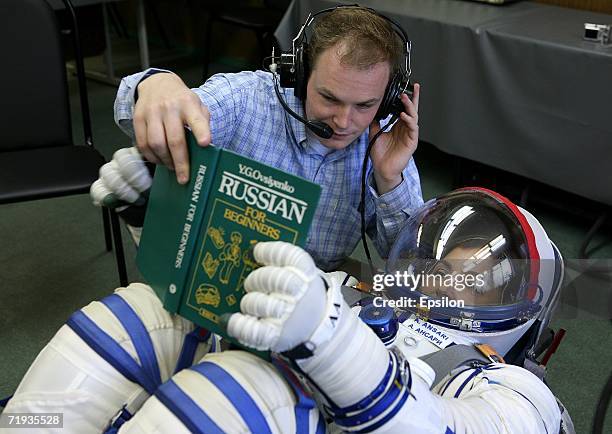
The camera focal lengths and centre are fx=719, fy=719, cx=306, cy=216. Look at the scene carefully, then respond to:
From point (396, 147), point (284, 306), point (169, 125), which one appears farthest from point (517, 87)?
point (284, 306)

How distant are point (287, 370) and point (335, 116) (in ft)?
1.80

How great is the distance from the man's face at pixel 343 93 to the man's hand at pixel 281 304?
0.52m

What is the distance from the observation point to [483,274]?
3.56ft

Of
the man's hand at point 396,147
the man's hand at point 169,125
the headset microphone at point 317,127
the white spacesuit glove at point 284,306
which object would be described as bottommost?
the man's hand at point 396,147

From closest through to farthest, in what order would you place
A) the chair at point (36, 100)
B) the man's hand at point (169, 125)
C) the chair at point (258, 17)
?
the man's hand at point (169, 125) → the chair at point (36, 100) → the chair at point (258, 17)

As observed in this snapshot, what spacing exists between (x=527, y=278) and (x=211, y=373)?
22.6 inches

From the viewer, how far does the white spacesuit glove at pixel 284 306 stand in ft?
2.08

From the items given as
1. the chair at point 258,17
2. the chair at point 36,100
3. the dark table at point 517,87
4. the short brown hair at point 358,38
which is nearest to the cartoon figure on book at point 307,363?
the short brown hair at point 358,38

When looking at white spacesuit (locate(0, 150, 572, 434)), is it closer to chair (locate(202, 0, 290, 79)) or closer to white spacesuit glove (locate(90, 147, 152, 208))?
white spacesuit glove (locate(90, 147, 152, 208))

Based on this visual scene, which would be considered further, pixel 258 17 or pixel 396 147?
pixel 258 17

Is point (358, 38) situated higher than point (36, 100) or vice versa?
point (358, 38)

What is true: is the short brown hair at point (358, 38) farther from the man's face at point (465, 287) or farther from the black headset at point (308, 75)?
the man's face at point (465, 287)

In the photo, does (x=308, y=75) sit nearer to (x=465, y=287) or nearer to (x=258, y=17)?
(x=465, y=287)

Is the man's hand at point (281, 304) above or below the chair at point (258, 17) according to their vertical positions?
above
